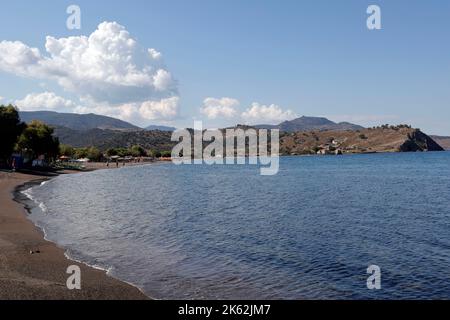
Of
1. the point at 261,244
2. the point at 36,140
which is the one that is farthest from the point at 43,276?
the point at 36,140

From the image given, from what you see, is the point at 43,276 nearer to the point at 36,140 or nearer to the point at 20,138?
the point at 20,138

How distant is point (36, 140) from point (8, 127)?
2108cm

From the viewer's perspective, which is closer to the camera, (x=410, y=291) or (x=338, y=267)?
(x=410, y=291)

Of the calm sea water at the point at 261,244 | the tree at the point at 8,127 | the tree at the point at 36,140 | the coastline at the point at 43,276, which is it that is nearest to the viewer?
the coastline at the point at 43,276

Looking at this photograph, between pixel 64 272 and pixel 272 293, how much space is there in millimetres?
9877

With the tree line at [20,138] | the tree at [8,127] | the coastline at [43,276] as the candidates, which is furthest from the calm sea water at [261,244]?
the tree line at [20,138]

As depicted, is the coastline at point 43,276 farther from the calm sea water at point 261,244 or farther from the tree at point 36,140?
the tree at point 36,140

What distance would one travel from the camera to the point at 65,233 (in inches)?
1286

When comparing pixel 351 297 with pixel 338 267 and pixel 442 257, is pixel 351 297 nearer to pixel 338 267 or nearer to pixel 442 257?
pixel 338 267

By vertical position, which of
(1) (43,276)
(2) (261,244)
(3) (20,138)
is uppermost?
(3) (20,138)

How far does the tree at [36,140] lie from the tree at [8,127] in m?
12.2

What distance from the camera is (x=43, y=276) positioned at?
65.6 ft

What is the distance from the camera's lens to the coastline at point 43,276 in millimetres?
17312
